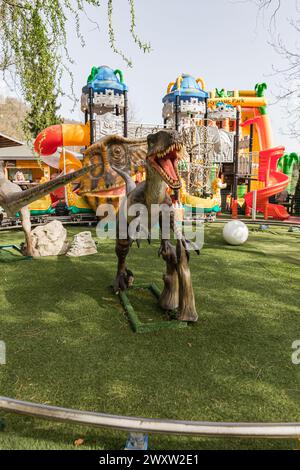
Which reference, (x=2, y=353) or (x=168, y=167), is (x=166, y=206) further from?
(x=2, y=353)

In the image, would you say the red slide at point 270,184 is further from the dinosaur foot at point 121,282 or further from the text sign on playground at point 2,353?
the text sign on playground at point 2,353

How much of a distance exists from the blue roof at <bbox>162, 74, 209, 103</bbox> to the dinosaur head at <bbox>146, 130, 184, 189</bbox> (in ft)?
35.0

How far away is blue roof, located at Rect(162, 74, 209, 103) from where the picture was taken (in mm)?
13219

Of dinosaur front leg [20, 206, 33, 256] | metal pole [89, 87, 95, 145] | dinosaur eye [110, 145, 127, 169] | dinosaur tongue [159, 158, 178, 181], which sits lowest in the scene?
dinosaur front leg [20, 206, 33, 256]

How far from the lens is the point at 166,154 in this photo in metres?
3.28

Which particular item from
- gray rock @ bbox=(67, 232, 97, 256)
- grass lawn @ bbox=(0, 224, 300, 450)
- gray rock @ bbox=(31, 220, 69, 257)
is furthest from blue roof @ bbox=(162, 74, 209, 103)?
grass lawn @ bbox=(0, 224, 300, 450)

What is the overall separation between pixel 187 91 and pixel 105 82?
11.5 feet

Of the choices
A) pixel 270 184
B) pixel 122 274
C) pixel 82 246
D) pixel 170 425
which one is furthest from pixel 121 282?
pixel 270 184

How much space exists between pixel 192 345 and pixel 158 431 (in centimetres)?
182

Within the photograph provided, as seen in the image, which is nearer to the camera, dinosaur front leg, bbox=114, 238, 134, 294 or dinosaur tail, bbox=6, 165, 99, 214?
dinosaur tail, bbox=6, 165, 99, 214

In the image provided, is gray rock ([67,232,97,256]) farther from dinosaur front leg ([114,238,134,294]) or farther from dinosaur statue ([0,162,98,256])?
dinosaur statue ([0,162,98,256])

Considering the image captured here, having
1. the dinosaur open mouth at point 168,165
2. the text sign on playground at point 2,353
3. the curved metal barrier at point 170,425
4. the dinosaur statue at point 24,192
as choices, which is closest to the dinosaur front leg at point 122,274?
the dinosaur open mouth at point 168,165

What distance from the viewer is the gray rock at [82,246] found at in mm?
6933

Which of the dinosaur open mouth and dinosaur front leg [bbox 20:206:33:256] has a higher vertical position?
the dinosaur open mouth
